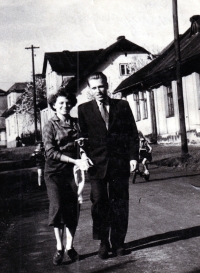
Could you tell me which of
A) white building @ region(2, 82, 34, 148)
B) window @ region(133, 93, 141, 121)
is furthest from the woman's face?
white building @ region(2, 82, 34, 148)

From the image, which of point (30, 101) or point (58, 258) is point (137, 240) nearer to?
point (58, 258)

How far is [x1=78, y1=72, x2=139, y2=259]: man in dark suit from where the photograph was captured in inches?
184

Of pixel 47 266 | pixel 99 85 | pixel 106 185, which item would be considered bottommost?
pixel 47 266

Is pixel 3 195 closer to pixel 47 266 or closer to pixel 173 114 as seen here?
pixel 47 266

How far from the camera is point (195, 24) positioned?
80.4ft

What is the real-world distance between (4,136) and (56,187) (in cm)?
9246

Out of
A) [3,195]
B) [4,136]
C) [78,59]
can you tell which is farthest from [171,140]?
[4,136]

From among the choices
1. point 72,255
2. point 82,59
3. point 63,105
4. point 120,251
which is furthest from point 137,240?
point 82,59

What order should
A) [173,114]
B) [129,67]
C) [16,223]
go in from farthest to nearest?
[129,67], [173,114], [16,223]

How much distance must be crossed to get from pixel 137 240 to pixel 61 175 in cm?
133

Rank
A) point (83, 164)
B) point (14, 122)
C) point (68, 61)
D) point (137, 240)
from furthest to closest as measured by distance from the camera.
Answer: point (14, 122), point (68, 61), point (137, 240), point (83, 164)

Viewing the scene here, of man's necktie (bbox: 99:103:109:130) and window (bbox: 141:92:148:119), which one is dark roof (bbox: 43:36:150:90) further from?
man's necktie (bbox: 99:103:109:130)

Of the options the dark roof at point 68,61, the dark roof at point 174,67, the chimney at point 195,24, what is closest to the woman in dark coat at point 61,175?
the dark roof at point 174,67

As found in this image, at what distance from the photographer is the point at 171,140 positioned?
24016 millimetres
